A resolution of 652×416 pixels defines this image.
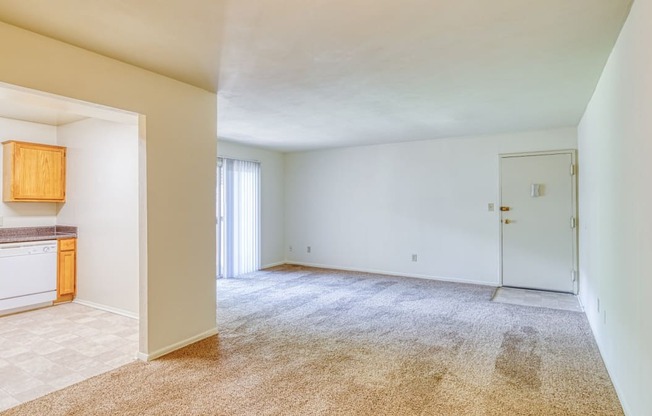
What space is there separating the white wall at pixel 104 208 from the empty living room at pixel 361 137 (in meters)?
0.05

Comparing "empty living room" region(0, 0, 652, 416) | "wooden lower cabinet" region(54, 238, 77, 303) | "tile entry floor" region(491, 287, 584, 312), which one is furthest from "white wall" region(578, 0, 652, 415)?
"wooden lower cabinet" region(54, 238, 77, 303)

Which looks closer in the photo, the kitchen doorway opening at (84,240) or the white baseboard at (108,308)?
the kitchen doorway opening at (84,240)

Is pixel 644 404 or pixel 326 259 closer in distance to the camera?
pixel 644 404

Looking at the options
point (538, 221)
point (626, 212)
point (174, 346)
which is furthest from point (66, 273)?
point (538, 221)

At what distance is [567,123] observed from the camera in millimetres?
4852

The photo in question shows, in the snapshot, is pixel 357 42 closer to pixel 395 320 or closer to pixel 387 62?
pixel 387 62

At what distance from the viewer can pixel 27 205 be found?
15.9 feet

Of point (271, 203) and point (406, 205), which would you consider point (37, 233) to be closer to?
point (271, 203)

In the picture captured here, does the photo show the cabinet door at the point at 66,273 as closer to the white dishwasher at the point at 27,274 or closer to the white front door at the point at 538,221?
the white dishwasher at the point at 27,274

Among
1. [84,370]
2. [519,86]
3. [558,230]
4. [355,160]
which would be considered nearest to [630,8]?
[519,86]

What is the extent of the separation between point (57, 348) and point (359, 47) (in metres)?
3.63

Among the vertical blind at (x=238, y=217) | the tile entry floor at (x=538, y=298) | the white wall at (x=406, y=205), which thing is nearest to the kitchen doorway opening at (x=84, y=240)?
the vertical blind at (x=238, y=217)

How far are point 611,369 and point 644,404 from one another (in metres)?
1.01

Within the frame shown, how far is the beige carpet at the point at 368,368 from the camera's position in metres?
2.28
